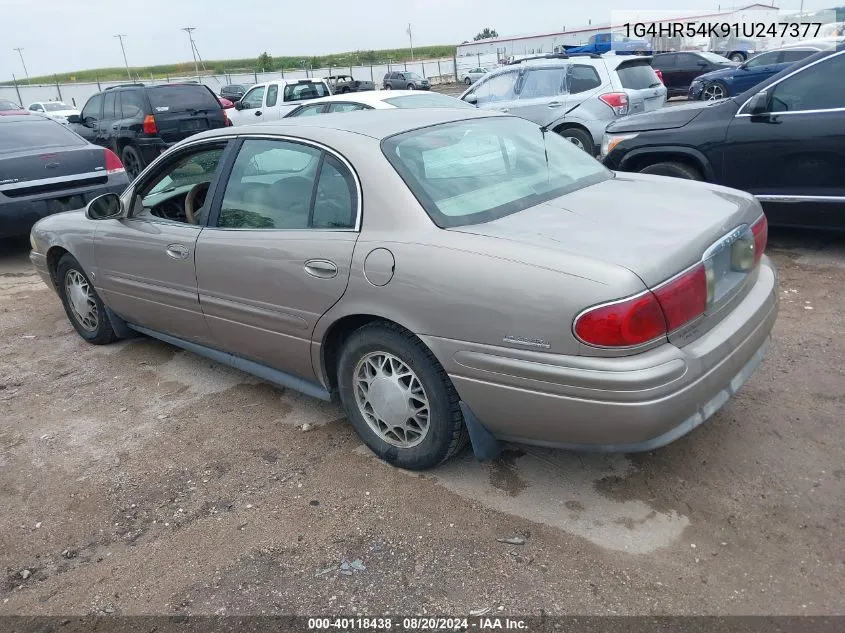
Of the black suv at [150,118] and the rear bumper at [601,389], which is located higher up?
the black suv at [150,118]

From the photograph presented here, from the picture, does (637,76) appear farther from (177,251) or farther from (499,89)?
(177,251)

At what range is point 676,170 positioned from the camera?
20.4 feet

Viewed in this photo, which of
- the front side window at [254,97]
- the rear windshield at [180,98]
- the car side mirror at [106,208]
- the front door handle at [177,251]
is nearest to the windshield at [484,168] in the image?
the front door handle at [177,251]

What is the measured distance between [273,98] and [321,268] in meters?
12.8

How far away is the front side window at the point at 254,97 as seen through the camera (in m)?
15.1

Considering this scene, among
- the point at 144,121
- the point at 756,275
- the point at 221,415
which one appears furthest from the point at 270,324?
the point at 144,121

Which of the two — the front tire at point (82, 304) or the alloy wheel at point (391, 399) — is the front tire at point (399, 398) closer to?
the alloy wheel at point (391, 399)

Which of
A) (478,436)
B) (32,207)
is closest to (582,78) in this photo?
(32,207)

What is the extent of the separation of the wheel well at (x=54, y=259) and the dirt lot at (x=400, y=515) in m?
1.38

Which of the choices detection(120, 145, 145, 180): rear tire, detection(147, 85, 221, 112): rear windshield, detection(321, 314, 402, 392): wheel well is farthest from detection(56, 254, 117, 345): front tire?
detection(147, 85, 221, 112): rear windshield

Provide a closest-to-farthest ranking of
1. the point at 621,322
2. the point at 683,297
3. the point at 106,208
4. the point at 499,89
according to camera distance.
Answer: the point at 621,322
the point at 683,297
the point at 106,208
the point at 499,89

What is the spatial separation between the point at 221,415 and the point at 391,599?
1.83 metres

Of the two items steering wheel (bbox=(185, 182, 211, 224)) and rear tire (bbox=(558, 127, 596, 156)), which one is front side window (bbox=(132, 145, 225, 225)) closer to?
steering wheel (bbox=(185, 182, 211, 224))

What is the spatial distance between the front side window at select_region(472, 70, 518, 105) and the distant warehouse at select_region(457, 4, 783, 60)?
536 inches
